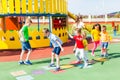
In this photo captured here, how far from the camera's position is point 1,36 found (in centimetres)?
1661

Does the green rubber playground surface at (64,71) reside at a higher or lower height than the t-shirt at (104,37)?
lower

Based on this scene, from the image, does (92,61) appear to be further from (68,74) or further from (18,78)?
(18,78)

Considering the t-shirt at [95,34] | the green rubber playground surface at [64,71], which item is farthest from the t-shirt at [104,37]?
the green rubber playground surface at [64,71]

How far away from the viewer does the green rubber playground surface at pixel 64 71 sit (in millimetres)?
9031

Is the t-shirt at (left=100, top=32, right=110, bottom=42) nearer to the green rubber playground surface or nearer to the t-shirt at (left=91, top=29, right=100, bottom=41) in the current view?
the t-shirt at (left=91, top=29, right=100, bottom=41)

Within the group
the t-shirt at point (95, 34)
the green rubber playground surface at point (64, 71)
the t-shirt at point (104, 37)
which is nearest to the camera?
the green rubber playground surface at point (64, 71)

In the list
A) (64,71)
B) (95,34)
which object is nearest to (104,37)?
(95,34)

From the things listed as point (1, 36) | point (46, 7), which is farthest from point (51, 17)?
point (1, 36)

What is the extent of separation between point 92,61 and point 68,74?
2279mm

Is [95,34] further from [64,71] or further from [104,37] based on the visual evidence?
[64,71]

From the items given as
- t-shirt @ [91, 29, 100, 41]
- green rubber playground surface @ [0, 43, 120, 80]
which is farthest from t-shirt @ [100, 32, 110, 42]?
green rubber playground surface @ [0, 43, 120, 80]

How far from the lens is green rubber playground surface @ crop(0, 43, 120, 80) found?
9031mm

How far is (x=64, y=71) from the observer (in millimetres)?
9891

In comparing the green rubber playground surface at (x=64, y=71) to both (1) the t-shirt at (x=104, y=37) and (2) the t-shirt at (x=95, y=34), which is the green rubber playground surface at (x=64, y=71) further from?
(2) the t-shirt at (x=95, y=34)
